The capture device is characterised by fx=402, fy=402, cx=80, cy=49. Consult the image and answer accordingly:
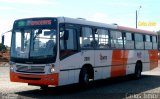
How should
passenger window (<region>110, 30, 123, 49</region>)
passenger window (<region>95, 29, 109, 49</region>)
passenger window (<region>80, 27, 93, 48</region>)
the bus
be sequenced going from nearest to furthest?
the bus < passenger window (<region>80, 27, 93, 48</region>) < passenger window (<region>95, 29, 109, 49</region>) < passenger window (<region>110, 30, 123, 49</region>)

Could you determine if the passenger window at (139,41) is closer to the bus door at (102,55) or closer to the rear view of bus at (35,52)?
the bus door at (102,55)

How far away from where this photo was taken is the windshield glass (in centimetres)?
1548

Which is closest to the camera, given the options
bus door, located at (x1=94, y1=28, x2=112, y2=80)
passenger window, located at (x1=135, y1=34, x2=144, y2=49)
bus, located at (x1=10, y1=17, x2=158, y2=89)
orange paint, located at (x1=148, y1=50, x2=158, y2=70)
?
bus, located at (x1=10, y1=17, x2=158, y2=89)

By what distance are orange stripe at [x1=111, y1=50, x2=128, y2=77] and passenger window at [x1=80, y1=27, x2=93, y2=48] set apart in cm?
282

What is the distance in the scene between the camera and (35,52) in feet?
51.0

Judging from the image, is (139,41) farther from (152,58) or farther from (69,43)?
(69,43)

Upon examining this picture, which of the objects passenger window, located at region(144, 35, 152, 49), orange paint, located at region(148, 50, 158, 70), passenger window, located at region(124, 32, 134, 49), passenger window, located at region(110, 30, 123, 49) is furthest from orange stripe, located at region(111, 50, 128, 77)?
orange paint, located at region(148, 50, 158, 70)

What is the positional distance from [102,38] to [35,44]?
188 inches

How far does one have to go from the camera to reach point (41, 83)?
600 inches

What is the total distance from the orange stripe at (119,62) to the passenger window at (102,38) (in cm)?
112

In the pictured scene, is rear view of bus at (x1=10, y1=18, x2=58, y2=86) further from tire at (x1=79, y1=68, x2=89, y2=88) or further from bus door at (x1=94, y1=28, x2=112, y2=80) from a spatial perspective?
bus door at (x1=94, y1=28, x2=112, y2=80)

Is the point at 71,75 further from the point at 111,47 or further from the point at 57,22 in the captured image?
the point at 111,47

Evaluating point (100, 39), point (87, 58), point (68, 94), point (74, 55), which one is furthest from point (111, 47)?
point (68, 94)

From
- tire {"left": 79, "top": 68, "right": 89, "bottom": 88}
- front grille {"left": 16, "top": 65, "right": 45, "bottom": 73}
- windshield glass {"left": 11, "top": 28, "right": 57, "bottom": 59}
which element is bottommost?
tire {"left": 79, "top": 68, "right": 89, "bottom": 88}
